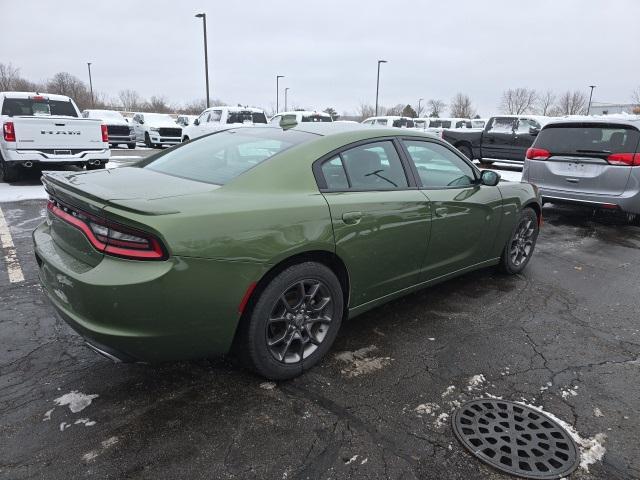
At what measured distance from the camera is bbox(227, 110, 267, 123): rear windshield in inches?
639

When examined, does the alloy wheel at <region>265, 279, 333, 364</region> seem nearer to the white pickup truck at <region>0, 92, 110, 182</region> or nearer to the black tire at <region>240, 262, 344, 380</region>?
the black tire at <region>240, 262, 344, 380</region>

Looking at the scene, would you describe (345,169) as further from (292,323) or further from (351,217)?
(292,323)

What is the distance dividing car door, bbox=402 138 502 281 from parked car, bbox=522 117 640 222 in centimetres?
365

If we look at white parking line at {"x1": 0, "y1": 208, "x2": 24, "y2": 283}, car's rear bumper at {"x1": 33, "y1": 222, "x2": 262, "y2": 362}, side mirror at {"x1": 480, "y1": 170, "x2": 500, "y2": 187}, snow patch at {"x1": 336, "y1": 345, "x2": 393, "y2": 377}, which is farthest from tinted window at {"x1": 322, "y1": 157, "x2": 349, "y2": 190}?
white parking line at {"x1": 0, "y1": 208, "x2": 24, "y2": 283}

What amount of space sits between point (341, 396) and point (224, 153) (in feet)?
5.79

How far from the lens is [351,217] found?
288 centimetres

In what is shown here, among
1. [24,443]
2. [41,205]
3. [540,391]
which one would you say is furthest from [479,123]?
[24,443]

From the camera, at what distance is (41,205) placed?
24.0 feet

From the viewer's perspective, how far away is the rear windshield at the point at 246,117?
1623 cm

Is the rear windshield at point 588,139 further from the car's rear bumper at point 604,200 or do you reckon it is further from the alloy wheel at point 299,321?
the alloy wheel at point 299,321

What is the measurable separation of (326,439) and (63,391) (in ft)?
4.98

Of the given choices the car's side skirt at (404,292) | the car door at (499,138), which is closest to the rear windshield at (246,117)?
the car door at (499,138)

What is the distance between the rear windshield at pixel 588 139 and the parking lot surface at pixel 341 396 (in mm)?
3633

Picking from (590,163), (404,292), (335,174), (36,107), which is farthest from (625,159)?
(36,107)
